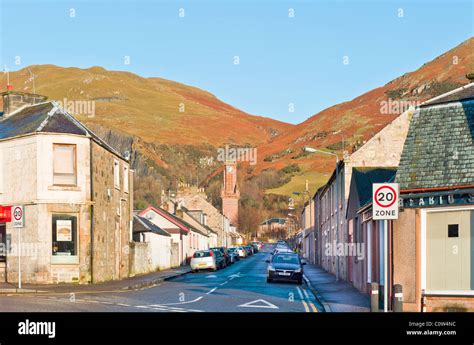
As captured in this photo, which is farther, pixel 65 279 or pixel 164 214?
pixel 164 214

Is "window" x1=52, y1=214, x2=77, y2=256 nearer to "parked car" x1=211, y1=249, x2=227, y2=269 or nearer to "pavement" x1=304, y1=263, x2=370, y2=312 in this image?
"pavement" x1=304, y1=263, x2=370, y2=312

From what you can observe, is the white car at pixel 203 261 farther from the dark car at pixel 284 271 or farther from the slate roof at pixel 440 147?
the slate roof at pixel 440 147

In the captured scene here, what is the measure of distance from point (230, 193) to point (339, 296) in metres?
139

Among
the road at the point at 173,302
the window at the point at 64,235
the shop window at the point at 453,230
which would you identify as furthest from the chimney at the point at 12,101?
the shop window at the point at 453,230

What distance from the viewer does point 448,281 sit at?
18438 millimetres

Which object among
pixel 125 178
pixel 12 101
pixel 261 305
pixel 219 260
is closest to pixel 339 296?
pixel 261 305

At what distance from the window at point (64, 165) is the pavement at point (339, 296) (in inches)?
456

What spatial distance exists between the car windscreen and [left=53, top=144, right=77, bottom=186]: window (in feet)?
35.6

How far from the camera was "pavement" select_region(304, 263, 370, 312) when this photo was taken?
69.0 ft

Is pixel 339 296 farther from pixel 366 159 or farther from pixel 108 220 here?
pixel 108 220

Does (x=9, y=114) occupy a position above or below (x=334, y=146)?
below
